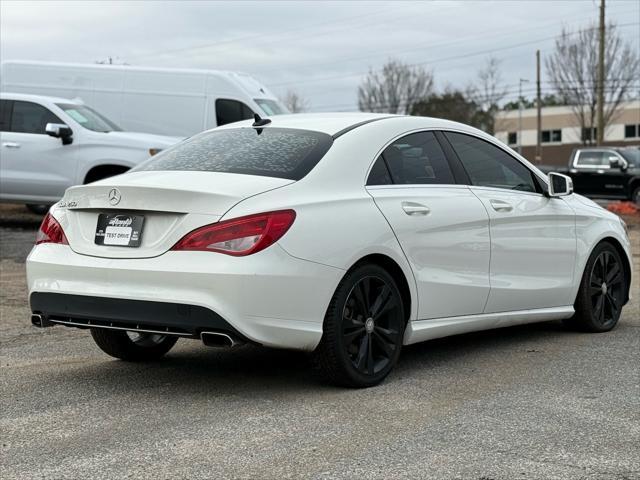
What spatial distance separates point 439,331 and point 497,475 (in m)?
2.17

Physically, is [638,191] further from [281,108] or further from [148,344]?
[148,344]

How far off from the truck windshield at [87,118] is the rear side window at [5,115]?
0.79 m

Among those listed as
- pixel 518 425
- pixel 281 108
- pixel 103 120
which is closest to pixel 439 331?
pixel 518 425

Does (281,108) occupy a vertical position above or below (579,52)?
below

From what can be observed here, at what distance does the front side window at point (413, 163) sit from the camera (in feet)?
20.2

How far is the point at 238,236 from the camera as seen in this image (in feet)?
17.1

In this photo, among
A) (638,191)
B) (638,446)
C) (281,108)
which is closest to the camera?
(638,446)

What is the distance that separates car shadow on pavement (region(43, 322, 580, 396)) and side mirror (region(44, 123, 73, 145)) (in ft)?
28.2

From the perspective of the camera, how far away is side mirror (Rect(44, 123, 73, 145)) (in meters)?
15.1

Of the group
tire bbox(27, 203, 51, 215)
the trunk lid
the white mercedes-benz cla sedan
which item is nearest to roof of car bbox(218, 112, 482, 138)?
the white mercedes-benz cla sedan

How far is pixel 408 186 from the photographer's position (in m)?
6.27

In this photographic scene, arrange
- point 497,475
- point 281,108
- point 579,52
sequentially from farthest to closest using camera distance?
point 579,52 < point 281,108 < point 497,475

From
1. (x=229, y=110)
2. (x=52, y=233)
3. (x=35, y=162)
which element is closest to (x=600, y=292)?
(x=52, y=233)

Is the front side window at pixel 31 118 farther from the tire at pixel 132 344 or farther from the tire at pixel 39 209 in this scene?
the tire at pixel 132 344
